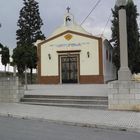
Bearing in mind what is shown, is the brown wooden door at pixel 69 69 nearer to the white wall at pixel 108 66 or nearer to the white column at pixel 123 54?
the white wall at pixel 108 66

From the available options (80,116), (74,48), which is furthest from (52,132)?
(74,48)

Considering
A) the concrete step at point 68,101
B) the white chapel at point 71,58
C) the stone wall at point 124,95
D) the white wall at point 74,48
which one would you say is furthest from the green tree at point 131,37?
the stone wall at point 124,95

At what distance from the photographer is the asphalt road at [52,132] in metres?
8.94

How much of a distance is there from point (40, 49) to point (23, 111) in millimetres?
18383

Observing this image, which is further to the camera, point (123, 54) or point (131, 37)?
point (131, 37)

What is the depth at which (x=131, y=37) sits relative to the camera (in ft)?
117

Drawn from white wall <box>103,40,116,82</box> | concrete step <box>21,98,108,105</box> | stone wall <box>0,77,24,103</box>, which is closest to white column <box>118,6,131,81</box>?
concrete step <box>21,98,108,105</box>

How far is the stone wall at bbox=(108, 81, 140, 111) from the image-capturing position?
13.6 meters

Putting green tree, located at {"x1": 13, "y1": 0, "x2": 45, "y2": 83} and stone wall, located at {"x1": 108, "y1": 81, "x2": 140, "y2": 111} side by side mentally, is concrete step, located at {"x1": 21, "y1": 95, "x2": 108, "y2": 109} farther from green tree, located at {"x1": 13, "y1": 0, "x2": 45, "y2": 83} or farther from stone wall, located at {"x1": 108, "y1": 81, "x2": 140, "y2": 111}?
green tree, located at {"x1": 13, "y1": 0, "x2": 45, "y2": 83}

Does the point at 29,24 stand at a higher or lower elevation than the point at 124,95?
higher

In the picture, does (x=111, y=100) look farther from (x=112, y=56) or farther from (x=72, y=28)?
(x=112, y=56)

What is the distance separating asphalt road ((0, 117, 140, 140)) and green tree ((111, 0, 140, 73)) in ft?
83.0

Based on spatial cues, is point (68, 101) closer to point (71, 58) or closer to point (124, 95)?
point (124, 95)

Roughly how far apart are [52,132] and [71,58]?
21.5 meters
